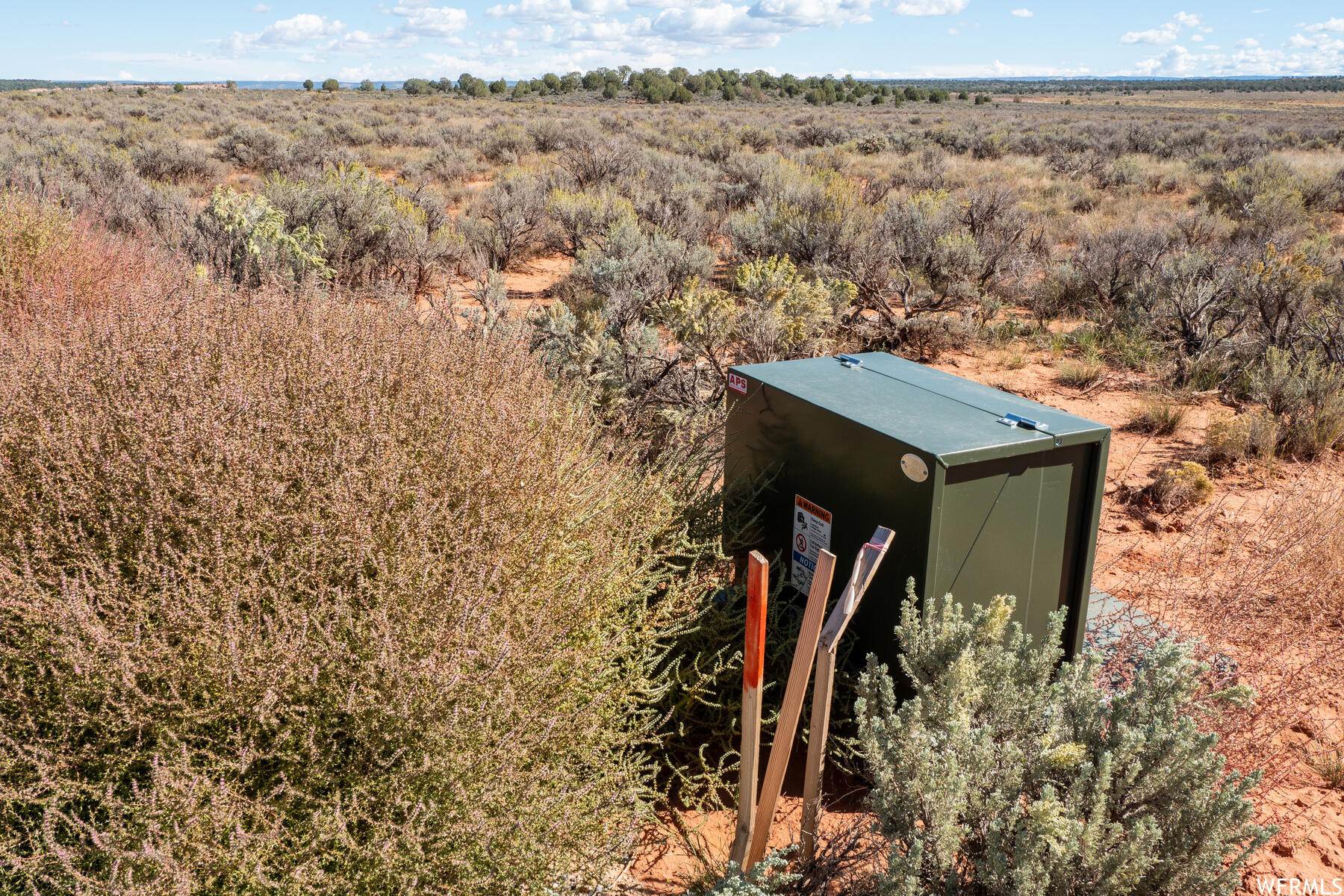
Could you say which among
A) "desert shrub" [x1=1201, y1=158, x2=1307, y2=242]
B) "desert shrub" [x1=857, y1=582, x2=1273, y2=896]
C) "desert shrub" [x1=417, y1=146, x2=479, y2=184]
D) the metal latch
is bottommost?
"desert shrub" [x1=857, y1=582, x2=1273, y2=896]

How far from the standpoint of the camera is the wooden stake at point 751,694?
1.75 m

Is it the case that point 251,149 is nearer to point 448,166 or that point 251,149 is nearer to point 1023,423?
point 448,166

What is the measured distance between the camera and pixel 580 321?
293 inches

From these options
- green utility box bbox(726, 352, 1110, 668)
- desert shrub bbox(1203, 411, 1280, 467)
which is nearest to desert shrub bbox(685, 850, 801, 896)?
green utility box bbox(726, 352, 1110, 668)

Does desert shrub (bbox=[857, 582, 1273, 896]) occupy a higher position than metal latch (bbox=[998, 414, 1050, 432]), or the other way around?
metal latch (bbox=[998, 414, 1050, 432])

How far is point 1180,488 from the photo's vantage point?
5.23m

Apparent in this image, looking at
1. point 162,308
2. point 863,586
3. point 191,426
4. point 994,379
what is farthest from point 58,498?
point 994,379

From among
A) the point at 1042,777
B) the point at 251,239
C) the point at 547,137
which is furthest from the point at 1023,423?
the point at 547,137

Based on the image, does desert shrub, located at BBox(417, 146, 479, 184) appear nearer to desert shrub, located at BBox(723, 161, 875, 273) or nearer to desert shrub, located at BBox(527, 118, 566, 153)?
desert shrub, located at BBox(527, 118, 566, 153)

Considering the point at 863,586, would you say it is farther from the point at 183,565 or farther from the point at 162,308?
the point at 162,308

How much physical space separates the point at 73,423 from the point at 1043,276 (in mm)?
10719

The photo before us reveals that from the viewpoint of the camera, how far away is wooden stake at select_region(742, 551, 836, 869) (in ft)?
5.65

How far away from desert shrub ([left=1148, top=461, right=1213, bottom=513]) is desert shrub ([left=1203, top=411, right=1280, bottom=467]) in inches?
23.2

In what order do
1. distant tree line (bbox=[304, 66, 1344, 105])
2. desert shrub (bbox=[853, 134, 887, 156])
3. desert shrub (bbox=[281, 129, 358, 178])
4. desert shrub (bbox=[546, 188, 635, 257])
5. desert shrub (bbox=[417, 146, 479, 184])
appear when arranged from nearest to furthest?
desert shrub (bbox=[546, 188, 635, 257]) → desert shrub (bbox=[281, 129, 358, 178]) → desert shrub (bbox=[417, 146, 479, 184]) → desert shrub (bbox=[853, 134, 887, 156]) → distant tree line (bbox=[304, 66, 1344, 105])
